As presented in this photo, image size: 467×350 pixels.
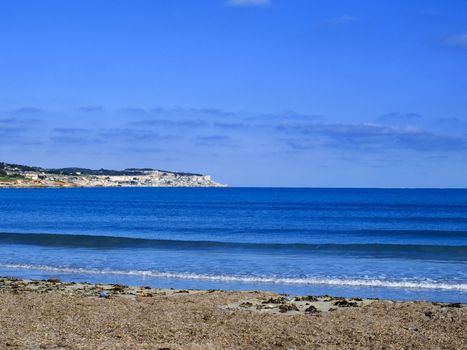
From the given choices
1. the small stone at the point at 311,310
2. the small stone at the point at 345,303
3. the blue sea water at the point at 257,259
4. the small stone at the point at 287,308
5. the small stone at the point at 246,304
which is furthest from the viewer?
the blue sea water at the point at 257,259

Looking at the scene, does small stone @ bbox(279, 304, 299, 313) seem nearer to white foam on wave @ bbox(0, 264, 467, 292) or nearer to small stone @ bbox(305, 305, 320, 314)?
small stone @ bbox(305, 305, 320, 314)

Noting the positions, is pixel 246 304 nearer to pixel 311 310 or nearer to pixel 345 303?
pixel 311 310

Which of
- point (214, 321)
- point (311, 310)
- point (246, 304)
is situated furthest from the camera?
point (246, 304)

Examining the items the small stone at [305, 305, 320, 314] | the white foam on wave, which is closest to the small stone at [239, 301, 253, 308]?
the small stone at [305, 305, 320, 314]

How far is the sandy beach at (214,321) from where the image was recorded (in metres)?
12.1

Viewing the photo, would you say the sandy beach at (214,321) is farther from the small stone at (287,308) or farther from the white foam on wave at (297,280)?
the white foam on wave at (297,280)

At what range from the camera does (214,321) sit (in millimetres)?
14359

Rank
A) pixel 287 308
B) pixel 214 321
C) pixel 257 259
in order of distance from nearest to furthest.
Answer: pixel 214 321, pixel 287 308, pixel 257 259

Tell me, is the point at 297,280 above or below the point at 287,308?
below

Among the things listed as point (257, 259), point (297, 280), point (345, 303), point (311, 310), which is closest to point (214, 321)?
point (311, 310)

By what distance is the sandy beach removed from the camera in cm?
1212

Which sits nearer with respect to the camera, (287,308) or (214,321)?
(214,321)

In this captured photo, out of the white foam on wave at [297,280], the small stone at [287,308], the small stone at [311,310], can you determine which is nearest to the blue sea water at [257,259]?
the white foam on wave at [297,280]

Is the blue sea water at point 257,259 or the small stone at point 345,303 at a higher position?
the small stone at point 345,303
